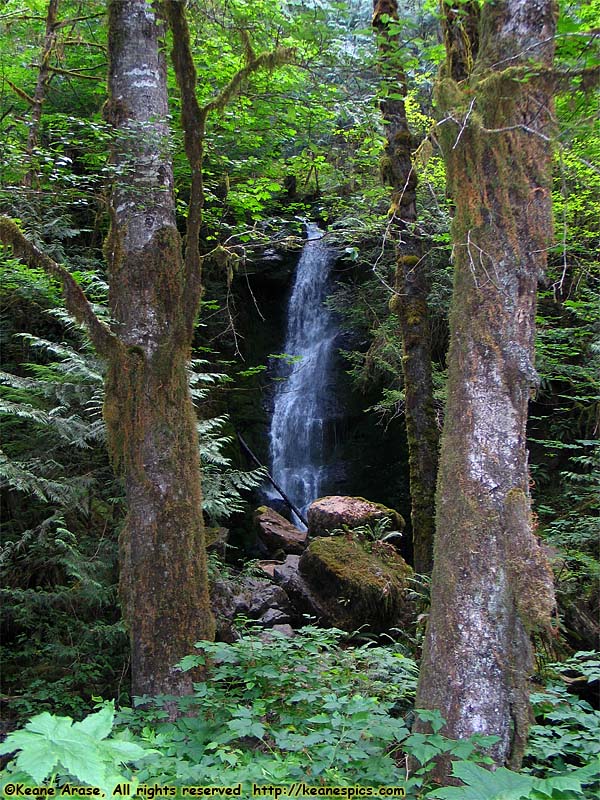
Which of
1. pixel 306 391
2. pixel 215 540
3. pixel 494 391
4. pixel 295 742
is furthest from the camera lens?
pixel 306 391

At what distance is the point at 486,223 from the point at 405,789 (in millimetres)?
2806

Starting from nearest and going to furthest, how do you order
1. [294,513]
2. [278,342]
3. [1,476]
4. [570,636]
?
[1,476]
[570,636]
[294,513]
[278,342]

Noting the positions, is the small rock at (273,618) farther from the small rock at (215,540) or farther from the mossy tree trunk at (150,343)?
the mossy tree trunk at (150,343)

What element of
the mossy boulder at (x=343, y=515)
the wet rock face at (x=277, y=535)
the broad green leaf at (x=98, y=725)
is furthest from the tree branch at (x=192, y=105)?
the wet rock face at (x=277, y=535)

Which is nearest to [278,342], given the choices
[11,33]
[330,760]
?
[11,33]

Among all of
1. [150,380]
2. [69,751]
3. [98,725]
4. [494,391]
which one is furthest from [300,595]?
[69,751]

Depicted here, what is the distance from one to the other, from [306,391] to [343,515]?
569 cm

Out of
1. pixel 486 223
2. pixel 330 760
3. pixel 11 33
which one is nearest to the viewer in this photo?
pixel 330 760

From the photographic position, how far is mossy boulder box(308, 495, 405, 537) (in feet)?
29.3

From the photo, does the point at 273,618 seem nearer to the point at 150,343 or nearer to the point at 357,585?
the point at 357,585

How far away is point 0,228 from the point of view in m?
4.10

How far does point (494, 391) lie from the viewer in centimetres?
308

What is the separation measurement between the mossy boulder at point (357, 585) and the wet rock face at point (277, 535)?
2116mm

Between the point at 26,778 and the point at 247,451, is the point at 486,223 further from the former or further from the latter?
the point at 247,451
